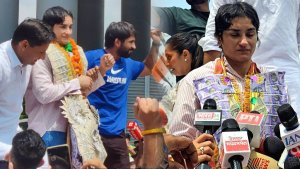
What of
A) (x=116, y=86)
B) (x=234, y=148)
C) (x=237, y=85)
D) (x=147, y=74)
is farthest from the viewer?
(x=147, y=74)

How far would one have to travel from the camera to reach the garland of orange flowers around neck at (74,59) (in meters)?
2.40

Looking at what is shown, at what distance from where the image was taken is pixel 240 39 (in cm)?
176

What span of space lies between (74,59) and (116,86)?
16.8 inches

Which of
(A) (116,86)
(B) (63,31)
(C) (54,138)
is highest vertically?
(B) (63,31)

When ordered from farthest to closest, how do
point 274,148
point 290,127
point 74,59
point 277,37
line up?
point 74,59
point 277,37
point 274,148
point 290,127

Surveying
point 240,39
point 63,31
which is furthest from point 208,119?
point 63,31

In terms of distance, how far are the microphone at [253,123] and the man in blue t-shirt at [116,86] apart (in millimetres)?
1197

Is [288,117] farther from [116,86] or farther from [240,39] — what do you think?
[116,86]

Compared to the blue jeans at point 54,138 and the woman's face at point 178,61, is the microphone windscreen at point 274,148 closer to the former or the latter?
the woman's face at point 178,61

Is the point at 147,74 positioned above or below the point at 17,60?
below

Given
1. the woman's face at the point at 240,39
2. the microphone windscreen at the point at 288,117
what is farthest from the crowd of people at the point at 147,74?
the microphone windscreen at the point at 288,117

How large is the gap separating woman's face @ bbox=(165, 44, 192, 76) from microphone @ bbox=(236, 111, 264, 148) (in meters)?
0.84

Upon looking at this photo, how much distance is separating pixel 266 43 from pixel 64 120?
0.85m

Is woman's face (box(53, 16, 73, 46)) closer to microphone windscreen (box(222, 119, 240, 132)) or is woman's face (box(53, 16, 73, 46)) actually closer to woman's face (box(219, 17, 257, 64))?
woman's face (box(219, 17, 257, 64))
